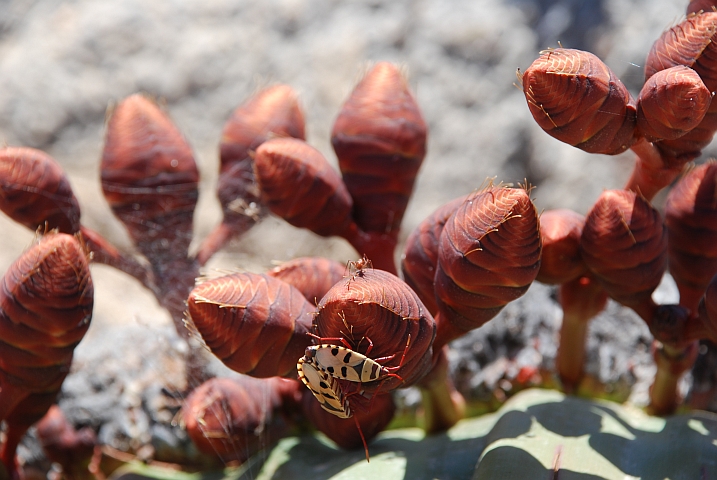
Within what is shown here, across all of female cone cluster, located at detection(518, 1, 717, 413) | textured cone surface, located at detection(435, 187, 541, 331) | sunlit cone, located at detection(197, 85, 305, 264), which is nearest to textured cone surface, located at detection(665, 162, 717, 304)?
female cone cluster, located at detection(518, 1, 717, 413)

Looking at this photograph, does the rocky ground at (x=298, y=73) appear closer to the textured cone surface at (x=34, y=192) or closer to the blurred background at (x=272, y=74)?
the blurred background at (x=272, y=74)

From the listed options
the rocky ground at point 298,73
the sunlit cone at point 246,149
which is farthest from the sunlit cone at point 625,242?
the rocky ground at point 298,73

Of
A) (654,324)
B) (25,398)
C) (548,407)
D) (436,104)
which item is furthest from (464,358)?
(436,104)

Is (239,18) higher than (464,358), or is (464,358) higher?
(239,18)

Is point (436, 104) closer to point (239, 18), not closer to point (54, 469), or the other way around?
point (239, 18)

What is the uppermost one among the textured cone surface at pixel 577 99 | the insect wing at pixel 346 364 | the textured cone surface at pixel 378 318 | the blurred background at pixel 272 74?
the textured cone surface at pixel 577 99

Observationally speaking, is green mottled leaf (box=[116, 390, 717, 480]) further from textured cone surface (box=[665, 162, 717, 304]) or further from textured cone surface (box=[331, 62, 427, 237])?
textured cone surface (box=[331, 62, 427, 237])
